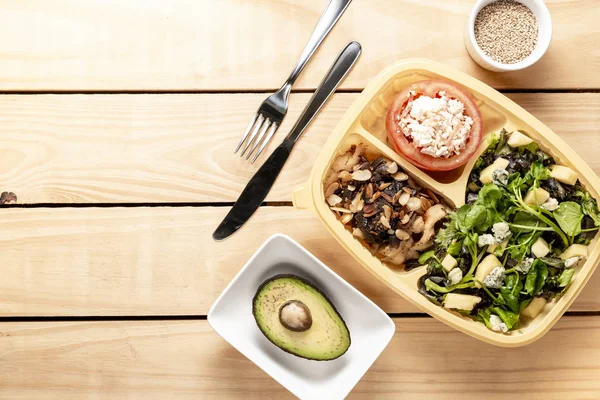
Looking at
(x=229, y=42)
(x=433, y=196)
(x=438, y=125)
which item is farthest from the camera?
(x=229, y=42)

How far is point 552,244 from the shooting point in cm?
121

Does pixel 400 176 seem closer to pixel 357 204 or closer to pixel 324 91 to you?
pixel 357 204

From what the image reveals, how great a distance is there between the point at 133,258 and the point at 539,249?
0.91m

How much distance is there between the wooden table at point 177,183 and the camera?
135 centimetres

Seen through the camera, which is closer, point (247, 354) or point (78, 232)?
point (247, 354)

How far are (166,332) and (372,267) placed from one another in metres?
0.52

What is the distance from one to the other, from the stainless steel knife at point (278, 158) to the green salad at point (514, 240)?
0.38 m

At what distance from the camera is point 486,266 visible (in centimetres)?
118

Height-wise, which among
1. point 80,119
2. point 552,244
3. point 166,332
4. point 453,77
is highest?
point 453,77

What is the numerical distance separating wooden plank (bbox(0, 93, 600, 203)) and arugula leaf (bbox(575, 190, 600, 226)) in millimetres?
210

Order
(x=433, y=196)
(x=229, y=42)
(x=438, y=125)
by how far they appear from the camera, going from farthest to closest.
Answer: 1. (x=229, y=42)
2. (x=433, y=196)
3. (x=438, y=125)

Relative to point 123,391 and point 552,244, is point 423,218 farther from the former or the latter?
point 123,391

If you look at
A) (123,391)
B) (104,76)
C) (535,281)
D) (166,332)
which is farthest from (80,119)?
(535,281)

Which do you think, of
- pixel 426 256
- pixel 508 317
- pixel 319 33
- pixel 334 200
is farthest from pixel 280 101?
pixel 508 317
